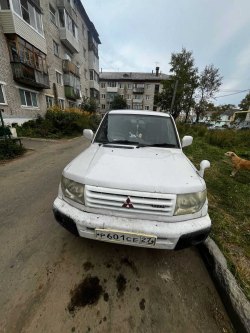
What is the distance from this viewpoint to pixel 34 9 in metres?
12.6

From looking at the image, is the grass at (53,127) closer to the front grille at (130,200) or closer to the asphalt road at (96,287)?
the asphalt road at (96,287)

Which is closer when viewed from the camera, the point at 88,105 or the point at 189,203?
the point at 189,203

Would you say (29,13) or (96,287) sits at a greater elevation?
(29,13)

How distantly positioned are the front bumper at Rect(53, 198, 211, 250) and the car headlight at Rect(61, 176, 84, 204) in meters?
0.14

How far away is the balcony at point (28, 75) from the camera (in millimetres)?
11367

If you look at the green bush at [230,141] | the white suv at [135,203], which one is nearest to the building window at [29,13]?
the white suv at [135,203]

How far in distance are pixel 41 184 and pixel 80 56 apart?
2622cm

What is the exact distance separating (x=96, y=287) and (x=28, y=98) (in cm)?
1534

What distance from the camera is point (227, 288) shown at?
178 cm

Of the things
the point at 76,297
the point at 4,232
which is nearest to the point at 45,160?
the point at 4,232

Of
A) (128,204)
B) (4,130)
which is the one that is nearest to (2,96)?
(4,130)

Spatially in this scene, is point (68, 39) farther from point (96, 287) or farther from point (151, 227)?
point (96, 287)

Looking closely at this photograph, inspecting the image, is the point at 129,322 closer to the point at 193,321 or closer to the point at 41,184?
the point at 193,321

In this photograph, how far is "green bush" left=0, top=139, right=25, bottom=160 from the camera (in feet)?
21.9
